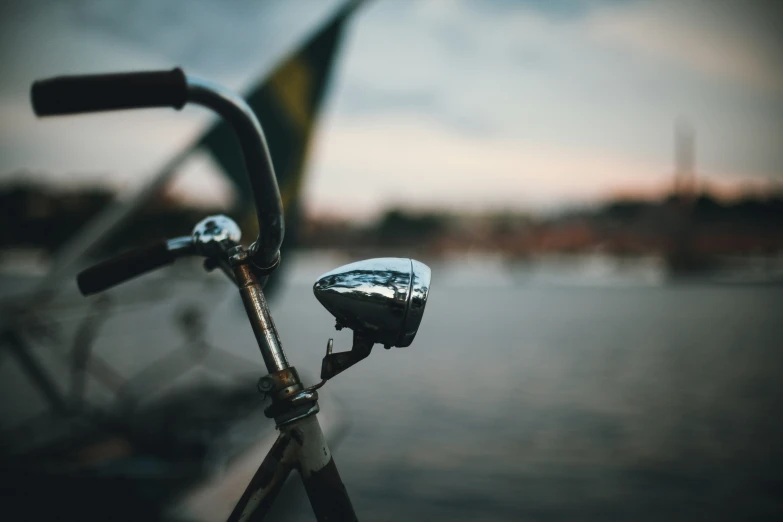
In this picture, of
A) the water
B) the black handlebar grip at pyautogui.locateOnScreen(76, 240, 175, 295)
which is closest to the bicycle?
the black handlebar grip at pyautogui.locateOnScreen(76, 240, 175, 295)

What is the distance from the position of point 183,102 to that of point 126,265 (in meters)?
0.52

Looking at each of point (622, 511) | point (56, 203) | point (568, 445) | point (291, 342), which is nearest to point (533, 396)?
point (568, 445)

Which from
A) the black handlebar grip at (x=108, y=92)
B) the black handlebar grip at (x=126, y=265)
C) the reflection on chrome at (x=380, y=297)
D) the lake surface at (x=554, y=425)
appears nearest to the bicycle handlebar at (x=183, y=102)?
the black handlebar grip at (x=108, y=92)

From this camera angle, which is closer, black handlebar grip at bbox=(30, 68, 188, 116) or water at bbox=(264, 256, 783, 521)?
black handlebar grip at bbox=(30, 68, 188, 116)

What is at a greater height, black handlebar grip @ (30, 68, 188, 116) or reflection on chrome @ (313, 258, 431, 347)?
black handlebar grip @ (30, 68, 188, 116)

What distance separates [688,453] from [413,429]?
2886 millimetres

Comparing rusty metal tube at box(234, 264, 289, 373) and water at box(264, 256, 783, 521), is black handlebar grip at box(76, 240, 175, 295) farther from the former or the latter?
water at box(264, 256, 783, 521)

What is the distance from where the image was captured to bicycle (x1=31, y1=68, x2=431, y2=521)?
946mm

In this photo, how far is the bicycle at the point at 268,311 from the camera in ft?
3.10

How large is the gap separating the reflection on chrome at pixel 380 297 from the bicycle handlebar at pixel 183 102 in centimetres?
13

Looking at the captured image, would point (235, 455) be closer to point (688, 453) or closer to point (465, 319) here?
point (688, 453)

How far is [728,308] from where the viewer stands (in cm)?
2614

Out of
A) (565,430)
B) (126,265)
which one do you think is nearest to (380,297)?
(126,265)

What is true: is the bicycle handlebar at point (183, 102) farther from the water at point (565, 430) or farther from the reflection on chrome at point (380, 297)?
the water at point (565, 430)
